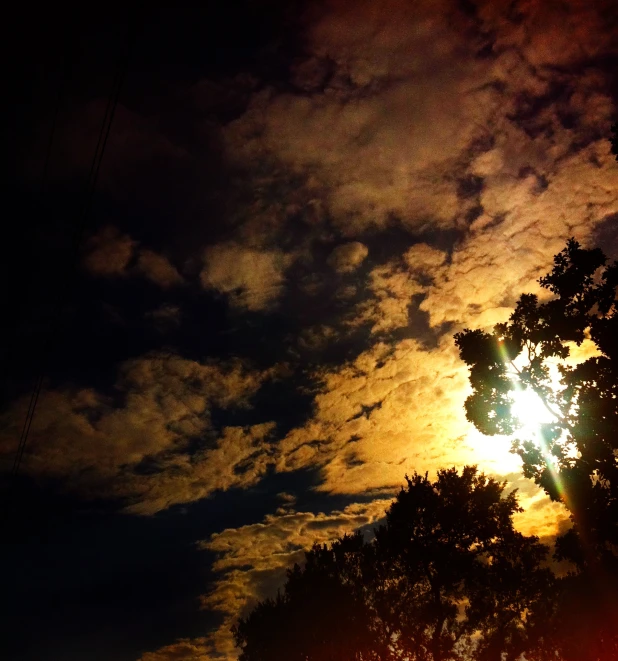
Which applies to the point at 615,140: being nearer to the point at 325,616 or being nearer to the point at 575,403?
the point at 575,403

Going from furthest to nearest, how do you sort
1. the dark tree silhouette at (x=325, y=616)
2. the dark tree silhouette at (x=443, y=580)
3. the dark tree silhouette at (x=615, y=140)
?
1. the dark tree silhouette at (x=325, y=616)
2. the dark tree silhouette at (x=443, y=580)
3. the dark tree silhouette at (x=615, y=140)

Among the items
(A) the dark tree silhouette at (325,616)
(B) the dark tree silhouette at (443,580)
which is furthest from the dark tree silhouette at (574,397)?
(A) the dark tree silhouette at (325,616)

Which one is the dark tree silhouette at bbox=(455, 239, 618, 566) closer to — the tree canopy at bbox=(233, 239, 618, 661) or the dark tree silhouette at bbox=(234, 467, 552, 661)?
the tree canopy at bbox=(233, 239, 618, 661)

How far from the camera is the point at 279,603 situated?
42.9m

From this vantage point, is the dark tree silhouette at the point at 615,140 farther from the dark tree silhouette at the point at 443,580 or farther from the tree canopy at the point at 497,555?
the dark tree silhouette at the point at 443,580

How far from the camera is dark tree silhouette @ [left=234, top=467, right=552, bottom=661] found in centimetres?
2856

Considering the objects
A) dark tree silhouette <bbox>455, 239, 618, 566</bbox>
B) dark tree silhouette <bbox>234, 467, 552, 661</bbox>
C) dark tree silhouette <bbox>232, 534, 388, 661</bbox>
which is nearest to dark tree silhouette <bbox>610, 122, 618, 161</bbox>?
dark tree silhouette <bbox>455, 239, 618, 566</bbox>

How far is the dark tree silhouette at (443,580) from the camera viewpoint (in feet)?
93.7

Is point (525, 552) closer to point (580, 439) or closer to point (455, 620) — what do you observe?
point (455, 620)

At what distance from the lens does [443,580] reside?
28016 millimetres

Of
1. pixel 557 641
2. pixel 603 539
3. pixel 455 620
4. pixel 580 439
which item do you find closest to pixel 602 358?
pixel 580 439

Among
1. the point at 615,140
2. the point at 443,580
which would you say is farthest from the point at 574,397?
the point at 443,580

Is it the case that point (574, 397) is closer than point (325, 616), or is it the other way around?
point (574, 397)

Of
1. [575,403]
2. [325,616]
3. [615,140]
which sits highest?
[615,140]
